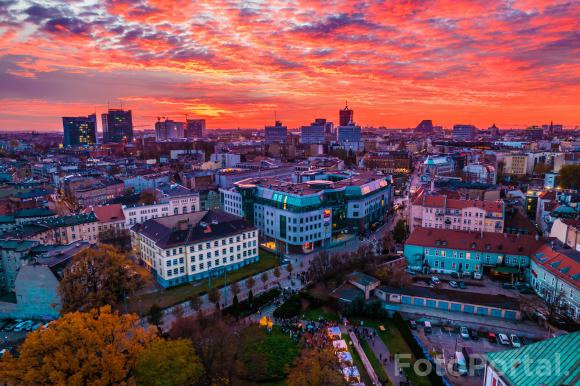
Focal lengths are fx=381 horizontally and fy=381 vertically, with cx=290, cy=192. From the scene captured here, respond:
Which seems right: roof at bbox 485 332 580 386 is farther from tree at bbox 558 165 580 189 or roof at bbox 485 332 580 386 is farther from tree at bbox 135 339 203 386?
tree at bbox 558 165 580 189

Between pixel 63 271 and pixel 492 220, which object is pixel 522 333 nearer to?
pixel 492 220

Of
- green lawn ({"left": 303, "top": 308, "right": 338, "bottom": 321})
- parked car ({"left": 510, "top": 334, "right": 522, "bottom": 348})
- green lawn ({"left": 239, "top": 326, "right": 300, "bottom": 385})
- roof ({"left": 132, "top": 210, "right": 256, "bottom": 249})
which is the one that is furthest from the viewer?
roof ({"left": 132, "top": 210, "right": 256, "bottom": 249})

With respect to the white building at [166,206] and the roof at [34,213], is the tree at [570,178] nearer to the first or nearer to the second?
the white building at [166,206]

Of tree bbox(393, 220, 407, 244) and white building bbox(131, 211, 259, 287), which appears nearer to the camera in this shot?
white building bbox(131, 211, 259, 287)

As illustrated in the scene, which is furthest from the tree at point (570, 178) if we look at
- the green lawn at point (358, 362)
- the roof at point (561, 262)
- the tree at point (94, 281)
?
the tree at point (94, 281)

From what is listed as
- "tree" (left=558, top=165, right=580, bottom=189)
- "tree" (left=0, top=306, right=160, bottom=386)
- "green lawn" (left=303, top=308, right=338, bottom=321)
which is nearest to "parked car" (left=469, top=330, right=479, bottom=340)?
"green lawn" (left=303, top=308, right=338, bottom=321)

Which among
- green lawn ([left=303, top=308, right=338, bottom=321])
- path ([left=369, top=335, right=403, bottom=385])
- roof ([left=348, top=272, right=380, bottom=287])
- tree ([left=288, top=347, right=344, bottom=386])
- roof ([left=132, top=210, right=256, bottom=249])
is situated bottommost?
path ([left=369, top=335, right=403, bottom=385])
